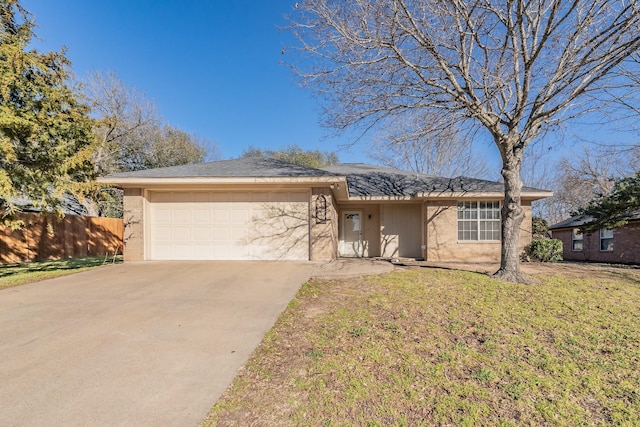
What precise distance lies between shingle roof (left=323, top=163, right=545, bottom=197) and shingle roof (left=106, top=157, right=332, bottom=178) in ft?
10.0

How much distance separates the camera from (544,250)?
10836mm

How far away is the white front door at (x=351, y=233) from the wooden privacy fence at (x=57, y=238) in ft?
28.8

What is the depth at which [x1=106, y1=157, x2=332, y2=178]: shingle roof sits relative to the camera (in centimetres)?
873

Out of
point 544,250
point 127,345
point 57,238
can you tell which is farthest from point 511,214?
point 57,238

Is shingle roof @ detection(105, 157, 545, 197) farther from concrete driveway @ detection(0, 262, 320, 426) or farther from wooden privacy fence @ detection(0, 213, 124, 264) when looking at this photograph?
wooden privacy fence @ detection(0, 213, 124, 264)

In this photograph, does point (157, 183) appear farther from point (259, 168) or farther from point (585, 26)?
point (585, 26)

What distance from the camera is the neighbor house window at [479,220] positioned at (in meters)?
11.1

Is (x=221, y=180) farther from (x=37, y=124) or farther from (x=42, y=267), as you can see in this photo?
(x=42, y=267)

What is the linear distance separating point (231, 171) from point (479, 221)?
9.30 metres

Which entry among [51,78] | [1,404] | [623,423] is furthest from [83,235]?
[623,423]

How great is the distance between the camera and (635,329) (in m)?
4.10

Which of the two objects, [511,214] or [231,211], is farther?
[231,211]

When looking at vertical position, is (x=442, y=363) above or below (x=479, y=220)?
below

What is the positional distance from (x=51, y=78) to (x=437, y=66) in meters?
10.8
